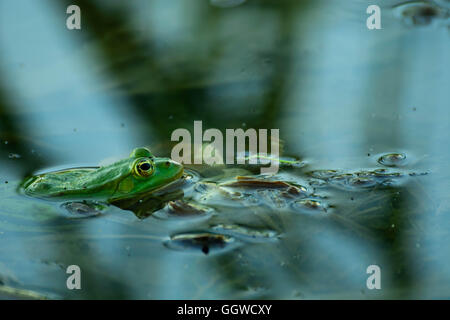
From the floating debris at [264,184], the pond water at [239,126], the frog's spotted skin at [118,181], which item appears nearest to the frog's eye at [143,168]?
the frog's spotted skin at [118,181]

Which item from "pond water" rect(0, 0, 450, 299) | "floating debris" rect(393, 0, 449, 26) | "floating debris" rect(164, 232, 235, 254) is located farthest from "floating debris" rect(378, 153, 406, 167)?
"floating debris" rect(393, 0, 449, 26)

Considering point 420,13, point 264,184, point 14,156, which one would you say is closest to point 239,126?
point 264,184

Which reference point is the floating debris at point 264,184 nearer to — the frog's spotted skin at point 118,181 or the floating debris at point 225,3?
the frog's spotted skin at point 118,181

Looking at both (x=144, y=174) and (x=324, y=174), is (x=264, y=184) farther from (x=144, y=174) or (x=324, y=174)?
(x=144, y=174)
